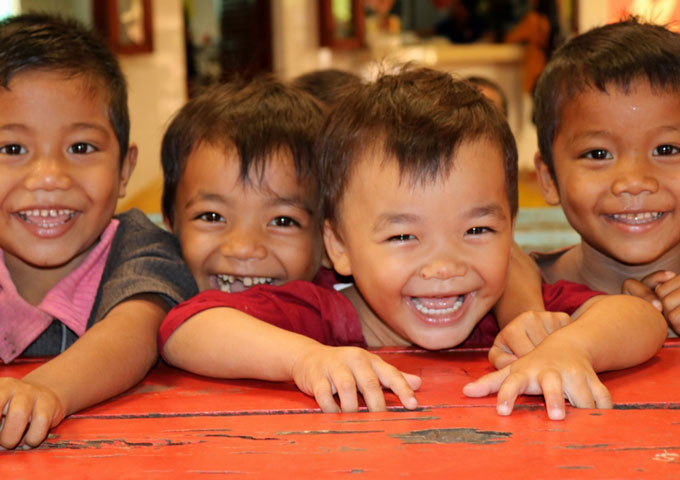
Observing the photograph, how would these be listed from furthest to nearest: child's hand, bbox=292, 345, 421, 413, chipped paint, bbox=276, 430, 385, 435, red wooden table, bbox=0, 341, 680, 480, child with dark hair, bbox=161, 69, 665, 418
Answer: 1. child with dark hair, bbox=161, 69, 665, 418
2. child's hand, bbox=292, 345, 421, 413
3. chipped paint, bbox=276, 430, 385, 435
4. red wooden table, bbox=0, 341, 680, 480

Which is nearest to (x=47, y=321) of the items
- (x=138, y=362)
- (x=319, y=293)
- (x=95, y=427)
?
(x=138, y=362)

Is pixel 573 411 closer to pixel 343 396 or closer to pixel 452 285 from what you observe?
pixel 343 396

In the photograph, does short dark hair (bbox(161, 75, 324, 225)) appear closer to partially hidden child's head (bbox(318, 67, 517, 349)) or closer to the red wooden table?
partially hidden child's head (bbox(318, 67, 517, 349))

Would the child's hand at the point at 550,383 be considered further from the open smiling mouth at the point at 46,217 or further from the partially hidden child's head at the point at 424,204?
the open smiling mouth at the point at 46,217

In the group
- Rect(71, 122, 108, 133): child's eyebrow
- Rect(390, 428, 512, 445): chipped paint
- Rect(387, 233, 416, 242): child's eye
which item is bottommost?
Rect(390, 428, 512, 445): chipped paint

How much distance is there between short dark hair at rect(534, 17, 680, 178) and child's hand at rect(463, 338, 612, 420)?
78 centimetres

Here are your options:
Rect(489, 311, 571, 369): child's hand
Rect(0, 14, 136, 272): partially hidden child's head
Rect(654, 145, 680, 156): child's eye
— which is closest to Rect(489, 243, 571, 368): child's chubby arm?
Rect(489, 311, 571, 369): child's hand

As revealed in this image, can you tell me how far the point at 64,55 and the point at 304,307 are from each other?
0.70m

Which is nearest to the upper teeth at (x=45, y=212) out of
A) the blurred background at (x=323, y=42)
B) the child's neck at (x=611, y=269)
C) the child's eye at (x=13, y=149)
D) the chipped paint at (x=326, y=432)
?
the child's eye at (x=13, y=149)

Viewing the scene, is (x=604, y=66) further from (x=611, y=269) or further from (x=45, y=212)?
(x=45, y=212)

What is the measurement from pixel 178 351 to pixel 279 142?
1.85ft

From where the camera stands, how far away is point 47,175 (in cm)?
165

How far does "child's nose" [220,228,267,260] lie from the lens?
5.79 ft

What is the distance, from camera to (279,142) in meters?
1.80
